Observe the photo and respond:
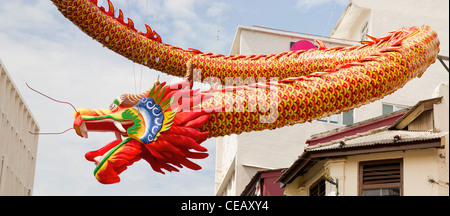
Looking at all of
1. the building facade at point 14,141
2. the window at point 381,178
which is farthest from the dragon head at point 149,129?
the building facade at point 14,141

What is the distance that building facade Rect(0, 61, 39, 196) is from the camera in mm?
58781

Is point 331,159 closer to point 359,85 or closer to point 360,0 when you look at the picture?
point 359,85

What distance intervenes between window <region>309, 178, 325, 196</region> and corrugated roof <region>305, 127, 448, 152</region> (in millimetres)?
879

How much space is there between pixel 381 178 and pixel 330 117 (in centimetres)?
1526

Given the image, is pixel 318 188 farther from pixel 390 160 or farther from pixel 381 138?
pixel 390 160

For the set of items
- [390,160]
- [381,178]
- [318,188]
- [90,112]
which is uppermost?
[390,160]

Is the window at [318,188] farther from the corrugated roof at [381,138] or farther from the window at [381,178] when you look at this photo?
the window at [381,178]

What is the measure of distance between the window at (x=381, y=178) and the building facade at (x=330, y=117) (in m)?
13.6

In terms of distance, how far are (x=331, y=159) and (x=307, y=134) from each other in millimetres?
14266

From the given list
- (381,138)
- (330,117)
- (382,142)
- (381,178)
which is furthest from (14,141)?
(382,142)

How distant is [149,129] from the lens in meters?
5.61

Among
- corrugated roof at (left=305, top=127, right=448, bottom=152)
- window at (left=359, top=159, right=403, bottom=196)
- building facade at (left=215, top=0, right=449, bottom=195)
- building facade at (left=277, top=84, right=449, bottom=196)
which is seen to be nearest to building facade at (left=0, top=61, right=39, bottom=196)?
building facade at (left=215, top=0, right=449, bottom=195)

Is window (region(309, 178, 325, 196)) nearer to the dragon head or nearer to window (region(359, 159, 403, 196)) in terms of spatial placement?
window (region(359, 159, 403, 196))

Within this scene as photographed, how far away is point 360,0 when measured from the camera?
31641 mm
